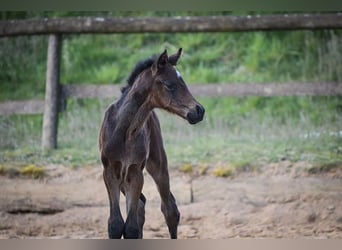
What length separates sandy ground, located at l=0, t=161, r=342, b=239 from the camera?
404 cm

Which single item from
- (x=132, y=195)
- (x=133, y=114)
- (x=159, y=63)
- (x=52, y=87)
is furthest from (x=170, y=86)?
(x=52, y=87)

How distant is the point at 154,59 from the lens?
362 cm

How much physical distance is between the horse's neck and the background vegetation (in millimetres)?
535

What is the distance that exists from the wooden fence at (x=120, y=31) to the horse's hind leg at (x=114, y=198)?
82 cm

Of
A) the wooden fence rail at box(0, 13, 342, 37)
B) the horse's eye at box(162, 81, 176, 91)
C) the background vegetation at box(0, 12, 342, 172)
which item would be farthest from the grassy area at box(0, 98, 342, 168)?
the horse's eye at box(162, 81, 176, 91)

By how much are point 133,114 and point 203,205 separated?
2.81ft

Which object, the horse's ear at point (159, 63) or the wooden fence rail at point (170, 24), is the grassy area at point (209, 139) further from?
the horse's ear at point (159, 63)

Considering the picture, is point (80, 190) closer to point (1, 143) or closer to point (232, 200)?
point (1, 143)

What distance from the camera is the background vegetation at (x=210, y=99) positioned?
4242 mm

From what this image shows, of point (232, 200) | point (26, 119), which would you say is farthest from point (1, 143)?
point (232, 200)

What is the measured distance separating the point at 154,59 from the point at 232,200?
1049mm

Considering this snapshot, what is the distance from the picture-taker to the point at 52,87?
14.4ft

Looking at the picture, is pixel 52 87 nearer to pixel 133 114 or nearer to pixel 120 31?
pixel 120 31

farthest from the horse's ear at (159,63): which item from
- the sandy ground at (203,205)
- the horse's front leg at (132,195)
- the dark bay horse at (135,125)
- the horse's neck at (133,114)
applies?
the sandy ground at (203,205)
